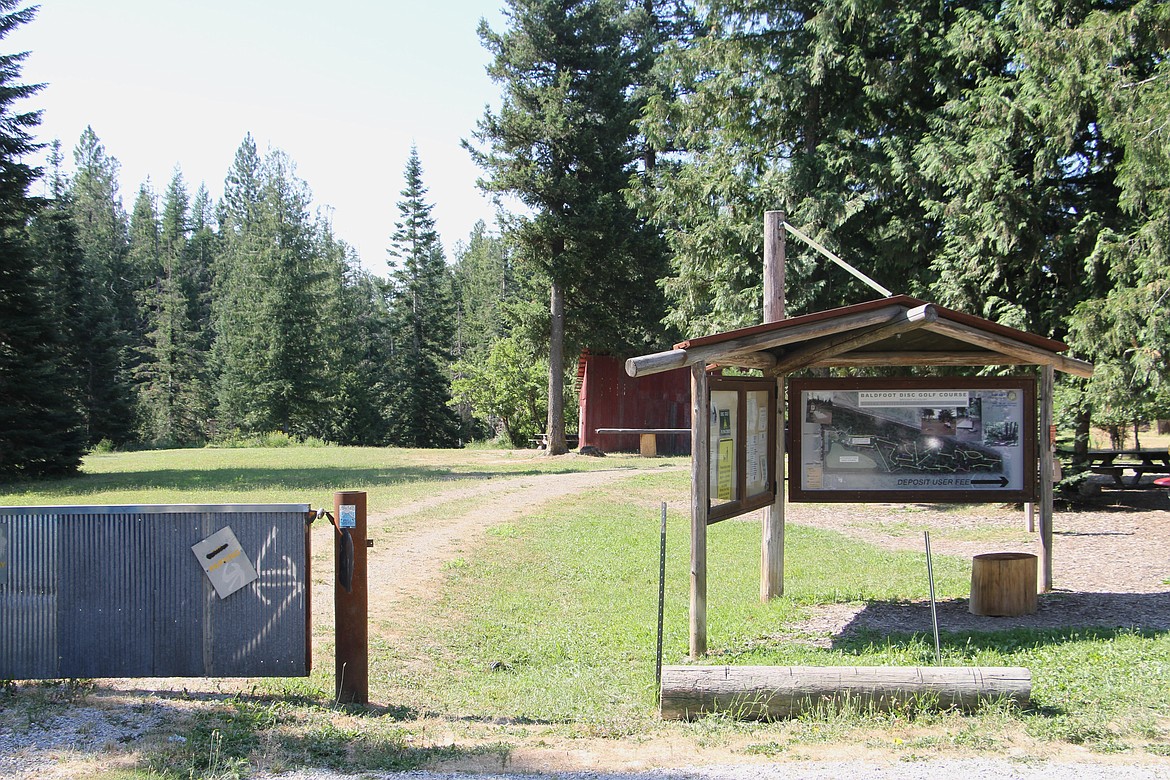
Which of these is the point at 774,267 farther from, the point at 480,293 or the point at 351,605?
the point at 480,293

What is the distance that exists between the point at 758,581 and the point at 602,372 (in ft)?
78.2

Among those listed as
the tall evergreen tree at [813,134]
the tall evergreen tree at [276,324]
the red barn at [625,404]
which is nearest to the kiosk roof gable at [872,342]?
the tall evergreen tree at [813,134]

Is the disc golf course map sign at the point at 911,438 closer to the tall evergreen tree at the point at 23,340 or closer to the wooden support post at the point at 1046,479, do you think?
the wooden support post at the point at 1046,479

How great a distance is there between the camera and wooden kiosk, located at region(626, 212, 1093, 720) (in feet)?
25.6

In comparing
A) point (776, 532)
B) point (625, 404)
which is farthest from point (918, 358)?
point (625, 404)

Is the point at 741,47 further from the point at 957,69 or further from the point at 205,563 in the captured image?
the point at 205,563

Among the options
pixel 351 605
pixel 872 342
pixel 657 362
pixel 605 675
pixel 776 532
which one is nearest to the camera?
pixel 351 605

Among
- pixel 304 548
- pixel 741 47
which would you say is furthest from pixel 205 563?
pixel 741 47

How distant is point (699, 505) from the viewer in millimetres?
7863

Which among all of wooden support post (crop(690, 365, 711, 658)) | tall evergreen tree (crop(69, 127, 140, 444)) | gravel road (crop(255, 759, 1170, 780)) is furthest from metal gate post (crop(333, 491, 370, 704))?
tall evergreen tree (crop(69, 127, 140, 444))

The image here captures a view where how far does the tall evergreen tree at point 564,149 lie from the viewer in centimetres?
3183

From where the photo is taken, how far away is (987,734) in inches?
221

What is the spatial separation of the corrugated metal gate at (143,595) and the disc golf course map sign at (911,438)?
5.20 meters

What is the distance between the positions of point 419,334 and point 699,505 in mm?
59282
